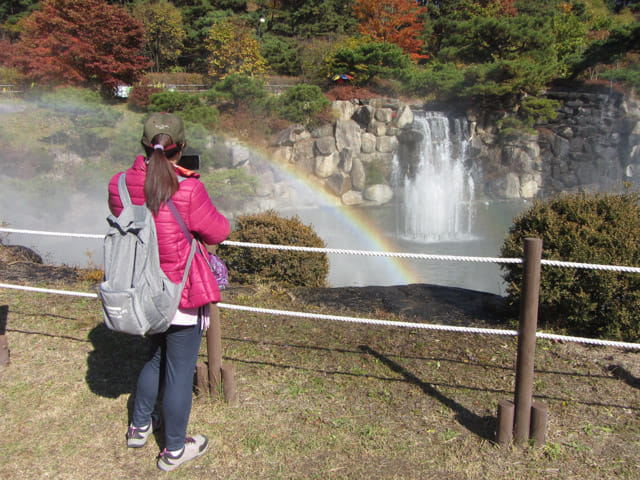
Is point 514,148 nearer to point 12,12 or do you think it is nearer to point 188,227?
point 188,227

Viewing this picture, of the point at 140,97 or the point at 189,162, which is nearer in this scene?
the point at 189,162

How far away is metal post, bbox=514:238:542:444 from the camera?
8.68 ft

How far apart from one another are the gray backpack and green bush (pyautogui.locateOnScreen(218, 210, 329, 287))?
13.7 feet

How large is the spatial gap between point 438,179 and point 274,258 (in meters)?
19.7

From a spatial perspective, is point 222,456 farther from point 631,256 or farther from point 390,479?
point 631,256

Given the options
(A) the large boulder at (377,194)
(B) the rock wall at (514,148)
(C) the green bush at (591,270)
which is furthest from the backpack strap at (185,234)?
(A) the large boulder at (377,194)

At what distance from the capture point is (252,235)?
6.84 meters

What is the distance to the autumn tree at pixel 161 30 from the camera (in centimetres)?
2919

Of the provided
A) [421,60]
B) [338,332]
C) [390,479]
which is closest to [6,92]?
[421,60]

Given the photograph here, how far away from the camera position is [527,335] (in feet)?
8.94

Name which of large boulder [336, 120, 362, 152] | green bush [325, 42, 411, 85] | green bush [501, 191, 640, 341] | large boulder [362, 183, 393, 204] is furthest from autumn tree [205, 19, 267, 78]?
green bush [501, 191, 640, 341]

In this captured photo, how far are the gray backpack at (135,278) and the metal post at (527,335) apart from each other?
1.76 metres

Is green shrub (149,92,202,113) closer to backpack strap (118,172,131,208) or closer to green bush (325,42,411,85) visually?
green bush (325,42,411,85)

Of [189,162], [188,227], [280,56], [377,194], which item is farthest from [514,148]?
[188,227]
